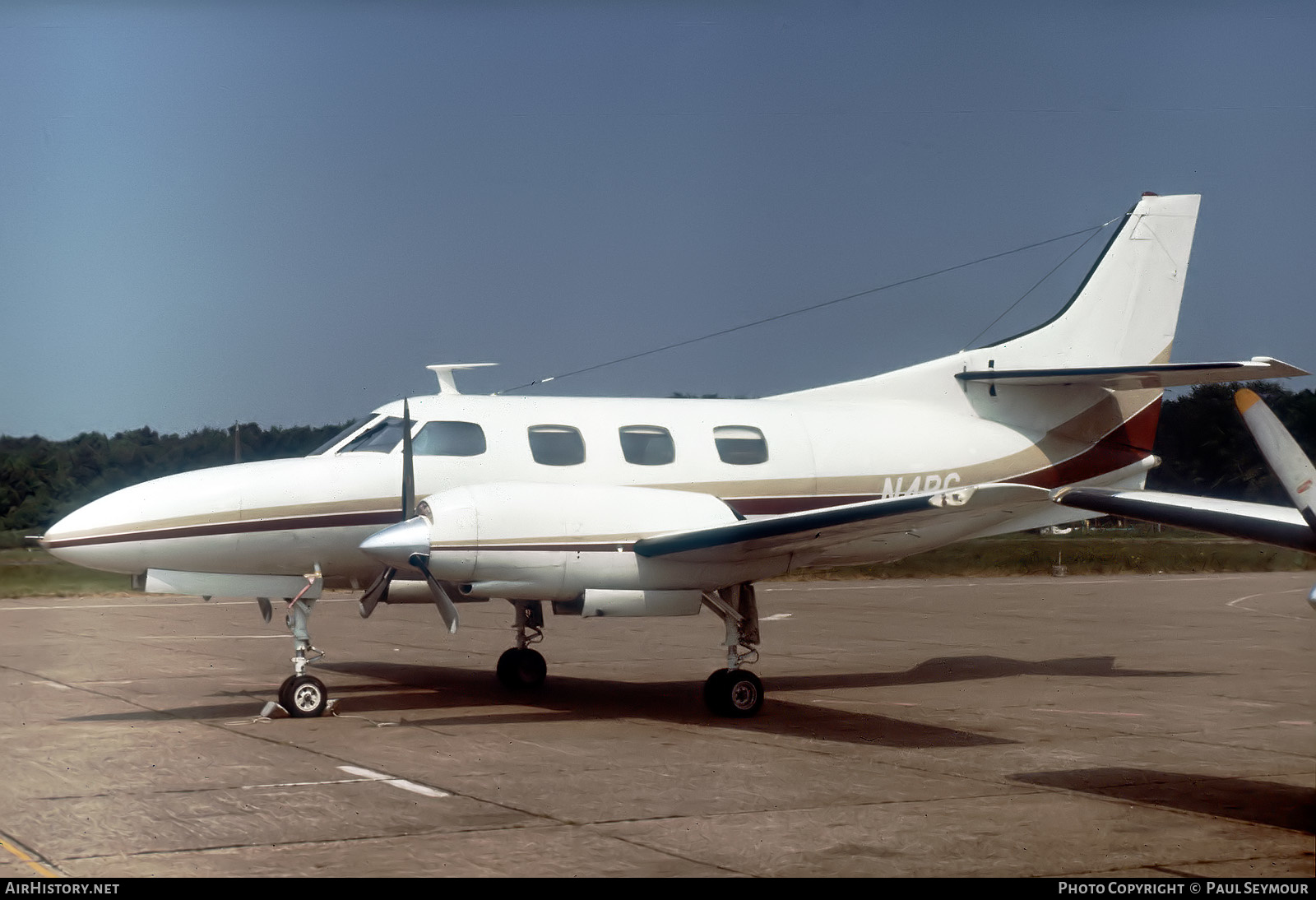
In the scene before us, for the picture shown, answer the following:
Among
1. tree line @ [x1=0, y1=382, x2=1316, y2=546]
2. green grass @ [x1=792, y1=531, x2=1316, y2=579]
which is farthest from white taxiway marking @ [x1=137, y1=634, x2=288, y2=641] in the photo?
green grass @ [x1=792, y1=531, x2=1316, y2=579]

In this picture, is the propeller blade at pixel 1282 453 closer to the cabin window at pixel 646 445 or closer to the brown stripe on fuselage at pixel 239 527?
the cabin window at pixel 646 445

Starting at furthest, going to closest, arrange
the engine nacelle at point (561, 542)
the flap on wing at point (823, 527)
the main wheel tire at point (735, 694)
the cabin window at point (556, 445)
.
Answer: the cabin window at point (556, 445) → the main wheel tire at point (735, 694) → the engine nacelle at point (561, 542) → the flap on wing at point (823, 527)

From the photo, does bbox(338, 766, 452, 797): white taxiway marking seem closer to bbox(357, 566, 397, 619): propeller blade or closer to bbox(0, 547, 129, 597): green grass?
bbox(357, 566, 397, 619): propeller blade

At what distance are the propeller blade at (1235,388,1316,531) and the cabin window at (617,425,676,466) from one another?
20.9 feet

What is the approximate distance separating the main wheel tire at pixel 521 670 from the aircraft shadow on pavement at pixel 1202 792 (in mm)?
6223

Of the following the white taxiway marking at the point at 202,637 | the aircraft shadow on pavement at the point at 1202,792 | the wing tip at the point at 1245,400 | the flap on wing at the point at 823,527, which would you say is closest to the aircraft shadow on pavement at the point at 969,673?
the flap on wing at the point at 823,527

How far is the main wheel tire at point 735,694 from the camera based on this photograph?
11.9 metres

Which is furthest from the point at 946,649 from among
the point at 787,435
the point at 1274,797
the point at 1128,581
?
the point at 1128,581

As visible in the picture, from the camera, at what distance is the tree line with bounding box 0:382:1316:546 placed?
1603 cm

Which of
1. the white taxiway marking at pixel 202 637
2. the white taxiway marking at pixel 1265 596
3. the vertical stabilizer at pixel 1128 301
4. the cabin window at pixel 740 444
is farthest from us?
the white taxiway marking at pixel 1265 596

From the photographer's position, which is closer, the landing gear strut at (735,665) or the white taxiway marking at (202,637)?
the landing gear strut at (735,665)

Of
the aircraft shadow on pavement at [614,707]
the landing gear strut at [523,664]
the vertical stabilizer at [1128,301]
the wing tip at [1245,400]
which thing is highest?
the vertical stabilizer at [1128,301]
